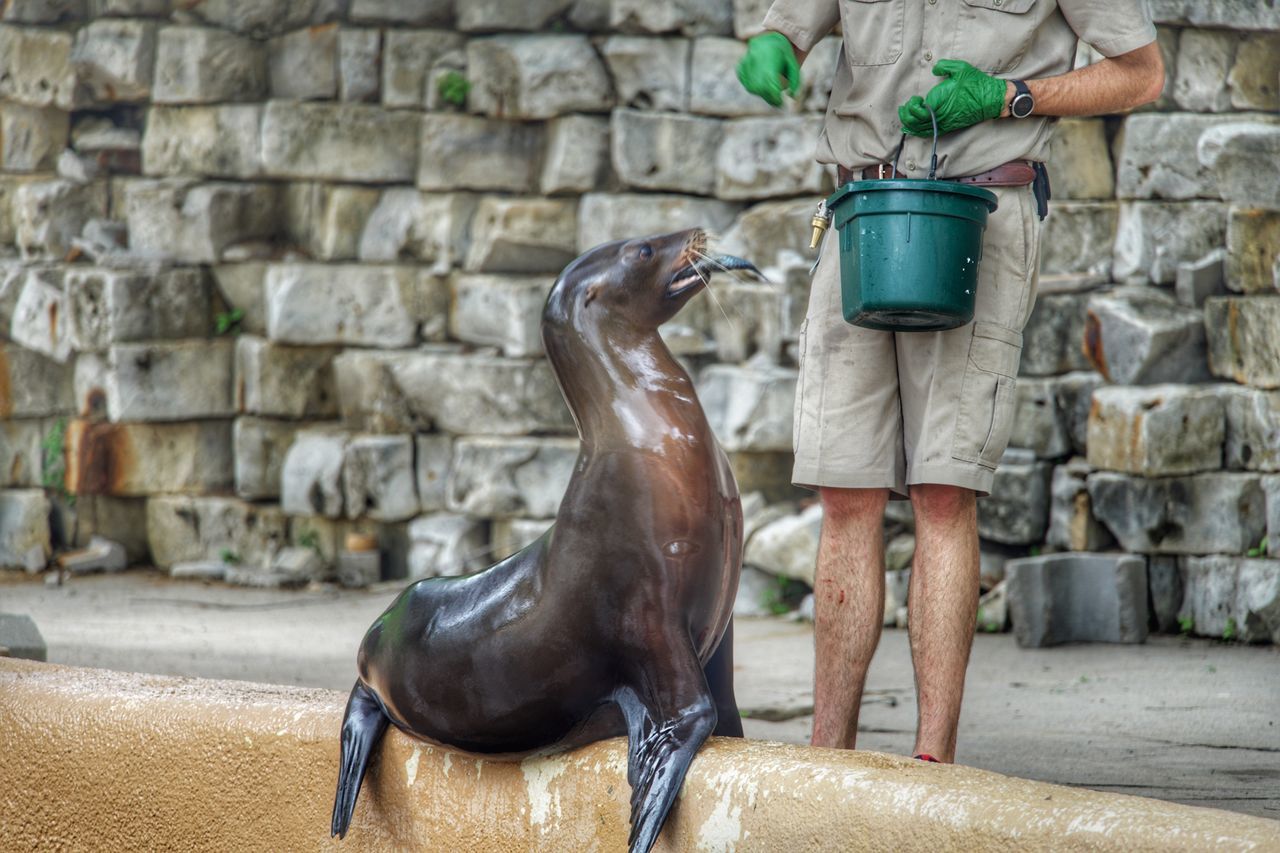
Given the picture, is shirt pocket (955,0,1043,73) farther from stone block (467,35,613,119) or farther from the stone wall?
stone block (467,35,613,119)

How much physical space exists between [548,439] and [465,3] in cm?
208

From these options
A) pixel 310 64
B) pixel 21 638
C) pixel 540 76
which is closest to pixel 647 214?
pixel 540 76

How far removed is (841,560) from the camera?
2.95 metres

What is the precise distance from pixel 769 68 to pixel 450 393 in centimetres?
Result: 460

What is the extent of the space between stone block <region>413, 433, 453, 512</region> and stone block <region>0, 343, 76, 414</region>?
2.01 meters

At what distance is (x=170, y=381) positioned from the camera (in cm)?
795

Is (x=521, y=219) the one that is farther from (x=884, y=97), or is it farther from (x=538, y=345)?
(x=884, y=97)

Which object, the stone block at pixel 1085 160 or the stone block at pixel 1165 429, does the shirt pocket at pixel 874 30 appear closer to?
the stone block at pixel 1165 429

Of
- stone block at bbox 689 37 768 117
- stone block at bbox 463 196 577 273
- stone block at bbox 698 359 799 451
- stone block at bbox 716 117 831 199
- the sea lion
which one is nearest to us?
the sea lion

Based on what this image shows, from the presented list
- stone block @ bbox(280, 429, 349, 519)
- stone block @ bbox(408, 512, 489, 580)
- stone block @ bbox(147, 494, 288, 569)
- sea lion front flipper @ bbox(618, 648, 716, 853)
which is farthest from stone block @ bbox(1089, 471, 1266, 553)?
stone block @ bbox(147, 494, 288, 569)

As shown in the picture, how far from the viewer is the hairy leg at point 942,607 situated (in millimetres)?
2795

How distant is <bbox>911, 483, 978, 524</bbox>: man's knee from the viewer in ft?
9.45

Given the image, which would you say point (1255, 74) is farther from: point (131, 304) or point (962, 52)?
point (131, 304)

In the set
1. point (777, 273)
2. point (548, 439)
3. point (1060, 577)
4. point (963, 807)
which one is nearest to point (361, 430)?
point (548, 439)
